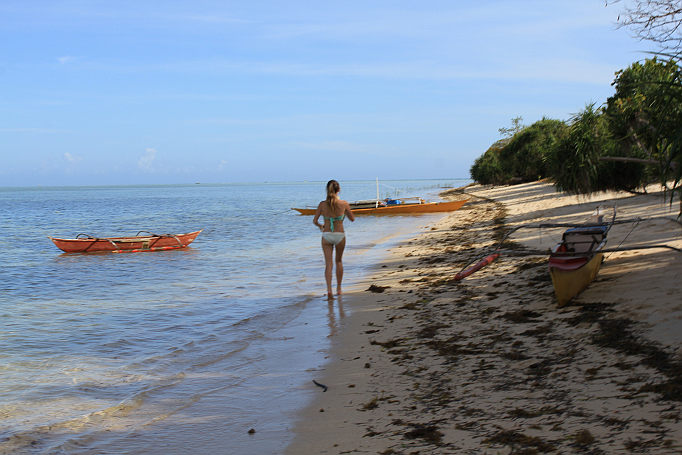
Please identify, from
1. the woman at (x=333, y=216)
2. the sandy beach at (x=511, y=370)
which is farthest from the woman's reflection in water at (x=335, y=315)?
the woman at (x=333, y=216)

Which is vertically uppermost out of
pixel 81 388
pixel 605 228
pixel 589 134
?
pixel 589 134

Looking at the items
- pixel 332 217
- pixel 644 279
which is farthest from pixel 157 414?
pixel 644 279

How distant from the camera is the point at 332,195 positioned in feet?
26.6

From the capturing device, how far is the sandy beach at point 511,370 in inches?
127

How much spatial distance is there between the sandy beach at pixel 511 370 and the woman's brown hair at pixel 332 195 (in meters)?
1.78

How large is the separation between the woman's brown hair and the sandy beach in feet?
5.84

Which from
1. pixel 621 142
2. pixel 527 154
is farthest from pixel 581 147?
pixel 527 154

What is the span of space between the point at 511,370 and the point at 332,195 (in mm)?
4488

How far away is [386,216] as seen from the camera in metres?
34.2

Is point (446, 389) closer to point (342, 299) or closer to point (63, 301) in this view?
point (342, 299)

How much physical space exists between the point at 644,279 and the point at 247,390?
5.51 meters

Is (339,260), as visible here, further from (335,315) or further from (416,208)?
(416,208)

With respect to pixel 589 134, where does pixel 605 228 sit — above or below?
below

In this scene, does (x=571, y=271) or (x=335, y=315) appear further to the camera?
(x=335, y=315)
